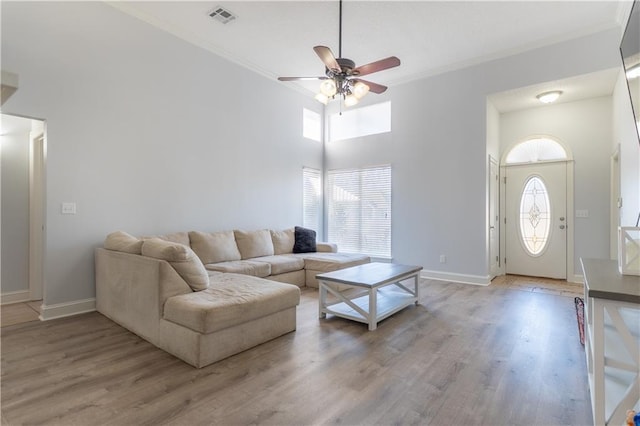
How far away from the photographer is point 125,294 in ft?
9.87

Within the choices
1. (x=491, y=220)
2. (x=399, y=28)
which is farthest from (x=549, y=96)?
(x=399, y=28)

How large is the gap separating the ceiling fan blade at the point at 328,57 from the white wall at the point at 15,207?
4012 millimetres

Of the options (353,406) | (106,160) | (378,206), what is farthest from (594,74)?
(106,160)

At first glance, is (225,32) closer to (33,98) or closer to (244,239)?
(33,98)

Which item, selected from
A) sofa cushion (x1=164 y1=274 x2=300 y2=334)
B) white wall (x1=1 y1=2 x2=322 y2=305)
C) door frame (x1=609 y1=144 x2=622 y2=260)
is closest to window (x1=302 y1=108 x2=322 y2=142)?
white wall (x1=1 y1=2 x2=322 y2=305)

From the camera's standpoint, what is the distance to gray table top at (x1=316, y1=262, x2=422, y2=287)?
3.19 metres

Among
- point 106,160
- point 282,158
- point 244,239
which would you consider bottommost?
point 244,239

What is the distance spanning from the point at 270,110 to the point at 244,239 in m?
2.44

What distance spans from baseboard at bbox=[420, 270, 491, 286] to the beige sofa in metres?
3.25

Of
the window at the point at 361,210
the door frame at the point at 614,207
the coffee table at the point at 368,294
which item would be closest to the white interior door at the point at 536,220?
the door frame at the point at 614,207

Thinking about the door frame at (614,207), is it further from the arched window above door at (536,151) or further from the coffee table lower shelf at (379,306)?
the coffee table lower shelf at (379,306)

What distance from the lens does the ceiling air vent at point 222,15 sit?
12.6ft

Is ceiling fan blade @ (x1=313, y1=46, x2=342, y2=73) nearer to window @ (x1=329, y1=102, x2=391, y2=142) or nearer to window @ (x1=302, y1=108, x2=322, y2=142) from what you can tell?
window @ (x1=329, y1=102, x2=391, y2=142)

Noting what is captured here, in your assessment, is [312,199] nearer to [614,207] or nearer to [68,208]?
[68,208]
